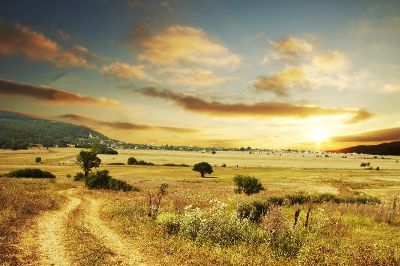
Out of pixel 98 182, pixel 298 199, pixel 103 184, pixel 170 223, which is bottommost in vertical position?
pixel 298 199

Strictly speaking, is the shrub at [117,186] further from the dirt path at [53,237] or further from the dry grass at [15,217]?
the dirt path at [53,237]

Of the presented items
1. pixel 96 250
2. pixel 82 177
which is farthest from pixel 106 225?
pixel 82 177

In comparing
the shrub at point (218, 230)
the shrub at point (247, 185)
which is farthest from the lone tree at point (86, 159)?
the shrub at point (218, 230)

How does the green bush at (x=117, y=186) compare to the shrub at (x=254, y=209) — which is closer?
the shrub at (x=254, y=209)

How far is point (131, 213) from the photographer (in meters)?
24.4

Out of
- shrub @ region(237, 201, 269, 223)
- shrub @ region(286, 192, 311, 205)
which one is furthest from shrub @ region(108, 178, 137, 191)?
shrub @ region(237, 201, 269, 223)

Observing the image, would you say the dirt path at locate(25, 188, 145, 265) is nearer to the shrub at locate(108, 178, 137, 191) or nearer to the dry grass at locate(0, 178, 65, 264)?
the dry grass at locate(0, 178, 65, 264)

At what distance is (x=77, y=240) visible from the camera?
17.2 m

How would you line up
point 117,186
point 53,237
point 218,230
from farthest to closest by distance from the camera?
point 117,186, point 53,237, point 218,230

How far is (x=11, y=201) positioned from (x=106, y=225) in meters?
9.00

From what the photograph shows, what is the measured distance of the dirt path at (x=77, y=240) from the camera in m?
14.3

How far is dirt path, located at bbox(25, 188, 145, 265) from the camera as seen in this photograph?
14312 millimetres

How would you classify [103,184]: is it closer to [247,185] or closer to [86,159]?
[247,185]

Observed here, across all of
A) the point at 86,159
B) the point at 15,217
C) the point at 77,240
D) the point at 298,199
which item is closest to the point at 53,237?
the point at 77,240
